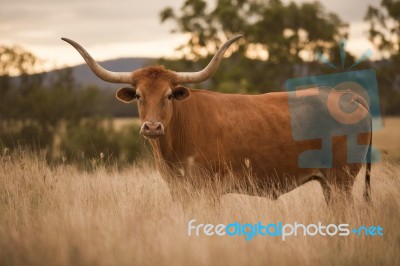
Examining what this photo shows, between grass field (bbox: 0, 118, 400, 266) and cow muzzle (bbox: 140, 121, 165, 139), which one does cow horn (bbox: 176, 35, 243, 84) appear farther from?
grass field (bbox: 0, 118, 400, 266)

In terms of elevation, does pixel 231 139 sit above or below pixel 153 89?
below

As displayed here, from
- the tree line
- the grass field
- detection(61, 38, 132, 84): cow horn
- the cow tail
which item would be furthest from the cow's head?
the tree line

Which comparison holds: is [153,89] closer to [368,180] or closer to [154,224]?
[154,224]

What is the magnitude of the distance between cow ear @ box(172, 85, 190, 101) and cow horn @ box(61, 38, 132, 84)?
1.88 feet

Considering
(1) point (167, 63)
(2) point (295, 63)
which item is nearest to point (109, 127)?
(1) point (167, 63)

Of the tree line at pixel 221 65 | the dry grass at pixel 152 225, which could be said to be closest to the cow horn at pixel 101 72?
the dry grass at pixel 152 225

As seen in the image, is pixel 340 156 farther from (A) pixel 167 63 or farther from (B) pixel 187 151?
(A) pixel 167 63

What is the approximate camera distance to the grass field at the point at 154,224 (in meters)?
4.48

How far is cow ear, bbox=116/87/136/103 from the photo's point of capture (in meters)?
6.38

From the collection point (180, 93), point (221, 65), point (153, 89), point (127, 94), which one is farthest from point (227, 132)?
point (221, 65)

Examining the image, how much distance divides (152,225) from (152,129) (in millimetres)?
1118

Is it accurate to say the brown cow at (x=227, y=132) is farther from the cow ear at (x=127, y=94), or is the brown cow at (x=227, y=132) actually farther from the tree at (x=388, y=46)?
the tree at (x=388, y=46)

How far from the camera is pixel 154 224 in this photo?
5.10 metres

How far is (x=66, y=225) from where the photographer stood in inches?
202
